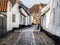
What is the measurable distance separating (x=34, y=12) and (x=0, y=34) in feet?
344

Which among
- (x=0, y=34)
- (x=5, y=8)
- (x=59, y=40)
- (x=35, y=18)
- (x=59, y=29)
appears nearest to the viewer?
(x=59, y=40)

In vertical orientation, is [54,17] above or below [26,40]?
above

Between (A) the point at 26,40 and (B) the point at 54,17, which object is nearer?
(A) the point at 26,40

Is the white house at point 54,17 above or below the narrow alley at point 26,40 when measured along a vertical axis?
above

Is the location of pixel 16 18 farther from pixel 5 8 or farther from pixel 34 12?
pixel 34 12

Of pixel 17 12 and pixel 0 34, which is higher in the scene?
pixel 17 12

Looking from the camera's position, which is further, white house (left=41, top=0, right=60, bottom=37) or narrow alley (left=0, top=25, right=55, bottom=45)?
white house (left=41, top=0, right=60, bottom=37)

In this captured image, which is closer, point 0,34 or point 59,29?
point 59,29

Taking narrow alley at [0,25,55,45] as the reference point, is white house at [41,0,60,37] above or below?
above

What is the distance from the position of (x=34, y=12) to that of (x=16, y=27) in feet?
263

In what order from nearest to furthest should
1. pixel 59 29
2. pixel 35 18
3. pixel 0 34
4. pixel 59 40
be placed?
pixel 59 40 → pixel 59 29 → pixel 0 34 → pixel 35 18

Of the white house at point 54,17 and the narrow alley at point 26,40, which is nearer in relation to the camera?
the narrow alley at point 26,40

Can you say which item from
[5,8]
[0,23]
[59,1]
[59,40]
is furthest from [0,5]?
[59,40]

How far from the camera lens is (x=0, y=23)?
2297 centimetres
